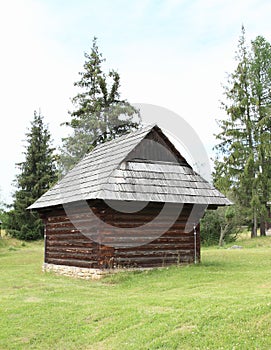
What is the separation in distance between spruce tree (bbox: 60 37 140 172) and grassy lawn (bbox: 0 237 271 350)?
1936 cm

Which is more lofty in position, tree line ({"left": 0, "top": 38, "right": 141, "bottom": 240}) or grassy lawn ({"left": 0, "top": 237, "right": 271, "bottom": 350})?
tree line ({"left": 0, "top": 38, "right": 141, "bottom": 240})

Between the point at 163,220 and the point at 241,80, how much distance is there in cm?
1771

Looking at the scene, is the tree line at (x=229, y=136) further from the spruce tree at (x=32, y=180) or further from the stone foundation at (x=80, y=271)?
the stone foundation at (x=80, y=271)

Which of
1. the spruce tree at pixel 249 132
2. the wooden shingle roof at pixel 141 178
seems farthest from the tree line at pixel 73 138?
the wooden shingle roof at pixel 141 178

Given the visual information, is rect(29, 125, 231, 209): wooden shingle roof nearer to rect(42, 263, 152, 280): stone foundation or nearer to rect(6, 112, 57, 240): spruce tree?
rect(42, 263, 152, 280): stone foundation

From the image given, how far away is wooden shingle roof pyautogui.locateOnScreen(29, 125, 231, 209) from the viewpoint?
43.2ft

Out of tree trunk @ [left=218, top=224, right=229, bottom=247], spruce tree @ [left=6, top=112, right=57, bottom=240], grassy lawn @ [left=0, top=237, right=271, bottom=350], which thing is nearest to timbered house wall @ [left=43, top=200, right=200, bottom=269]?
grassy lawn @ [left=0, top=237, right=271, bottom=350]

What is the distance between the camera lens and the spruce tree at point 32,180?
34.6 metres

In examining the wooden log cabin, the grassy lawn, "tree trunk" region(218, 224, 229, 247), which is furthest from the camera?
"tree trunk" region(218, 224, 229, 247)

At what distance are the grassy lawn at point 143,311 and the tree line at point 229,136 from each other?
14.3 metres

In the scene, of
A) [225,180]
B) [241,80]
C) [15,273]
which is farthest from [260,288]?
[241,80]

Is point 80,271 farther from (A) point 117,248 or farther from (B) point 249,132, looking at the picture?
(B) point 249,132

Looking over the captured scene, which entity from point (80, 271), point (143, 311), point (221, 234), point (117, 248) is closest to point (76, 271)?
point (80, 271)

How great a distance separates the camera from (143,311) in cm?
796
